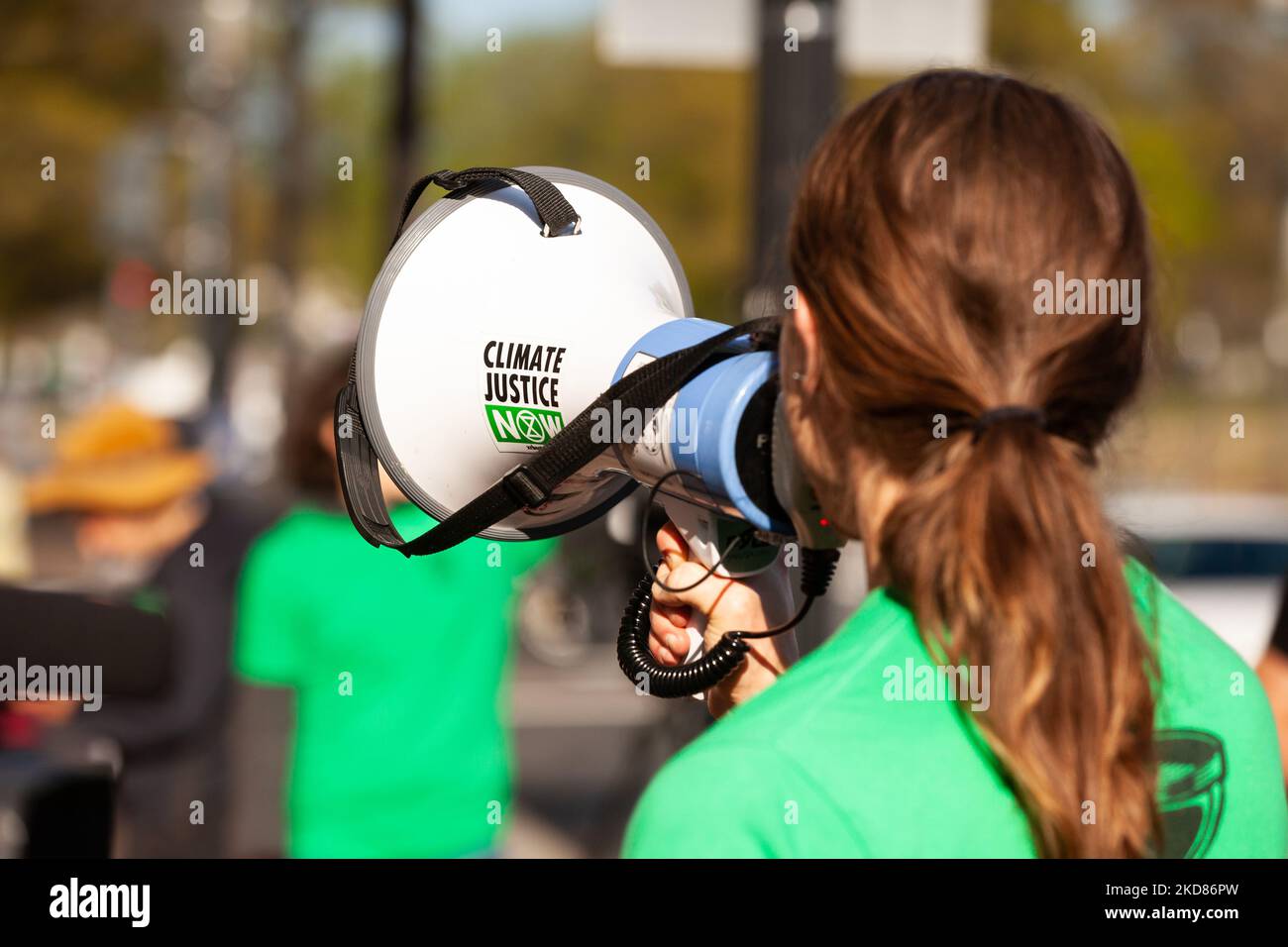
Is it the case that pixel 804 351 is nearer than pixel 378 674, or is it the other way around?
pixel 804 351

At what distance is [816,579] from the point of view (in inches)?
57.8

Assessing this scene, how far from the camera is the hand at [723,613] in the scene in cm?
151

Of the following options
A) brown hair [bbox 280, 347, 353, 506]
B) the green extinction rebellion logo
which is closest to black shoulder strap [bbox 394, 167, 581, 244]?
the green extinction rebellion logo

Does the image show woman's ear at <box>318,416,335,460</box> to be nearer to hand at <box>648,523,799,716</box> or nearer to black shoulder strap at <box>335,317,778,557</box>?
black shoulder strap at <box>335,317,778,557</box>

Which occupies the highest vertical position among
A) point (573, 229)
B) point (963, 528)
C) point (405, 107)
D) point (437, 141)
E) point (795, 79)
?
point (437, 141)

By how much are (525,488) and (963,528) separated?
0.49 metres

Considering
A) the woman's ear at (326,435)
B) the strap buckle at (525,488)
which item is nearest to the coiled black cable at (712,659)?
the strap buckle at (525,488)

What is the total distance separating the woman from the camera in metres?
1.14

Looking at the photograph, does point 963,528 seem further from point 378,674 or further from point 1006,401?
point 378,674

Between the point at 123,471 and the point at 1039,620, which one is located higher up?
the point at 1039,620

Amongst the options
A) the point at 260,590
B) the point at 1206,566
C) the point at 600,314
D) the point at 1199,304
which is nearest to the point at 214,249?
the point at 1206,566

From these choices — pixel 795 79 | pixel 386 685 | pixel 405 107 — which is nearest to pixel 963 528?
pixel 795 79

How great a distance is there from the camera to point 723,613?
151 cm
